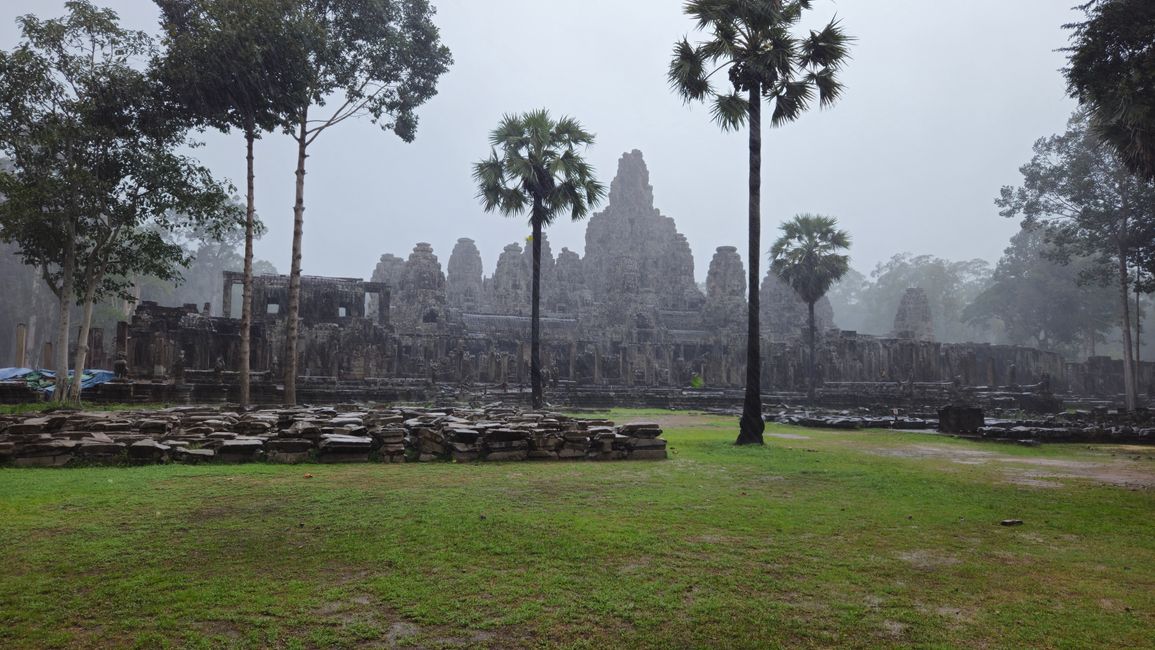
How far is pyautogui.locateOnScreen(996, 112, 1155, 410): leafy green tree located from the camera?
27719mm

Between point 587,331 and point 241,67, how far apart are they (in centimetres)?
A: 2412

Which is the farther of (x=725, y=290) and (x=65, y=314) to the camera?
(x=725, y=290)

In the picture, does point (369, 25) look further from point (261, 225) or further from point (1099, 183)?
point (1099, 183)

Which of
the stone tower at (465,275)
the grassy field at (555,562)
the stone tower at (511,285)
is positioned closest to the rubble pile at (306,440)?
the grassy field at (555,562)

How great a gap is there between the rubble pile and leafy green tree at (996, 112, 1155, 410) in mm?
25688

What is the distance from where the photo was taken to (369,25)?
19.8 m

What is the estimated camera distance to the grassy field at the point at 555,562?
10.6 feet

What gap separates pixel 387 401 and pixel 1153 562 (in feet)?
65.0

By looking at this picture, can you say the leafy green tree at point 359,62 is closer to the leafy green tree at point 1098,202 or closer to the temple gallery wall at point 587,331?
the temple gallery wall at point 587,331

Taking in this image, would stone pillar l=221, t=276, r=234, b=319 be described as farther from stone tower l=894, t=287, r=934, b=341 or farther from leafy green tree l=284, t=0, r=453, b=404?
stone tower l=894, t=287, r=934, b=341

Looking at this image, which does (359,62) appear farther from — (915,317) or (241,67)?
(915,317)

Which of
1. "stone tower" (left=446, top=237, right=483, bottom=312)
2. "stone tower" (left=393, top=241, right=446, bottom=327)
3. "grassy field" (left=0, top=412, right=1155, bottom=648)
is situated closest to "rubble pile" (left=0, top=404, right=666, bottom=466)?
"grassy field" (left=0, top=412, right=1155, bottom=648)

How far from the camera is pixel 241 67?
1653 cm

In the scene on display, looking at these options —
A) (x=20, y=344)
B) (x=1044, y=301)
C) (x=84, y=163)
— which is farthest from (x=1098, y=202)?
(x=20, y=344)
